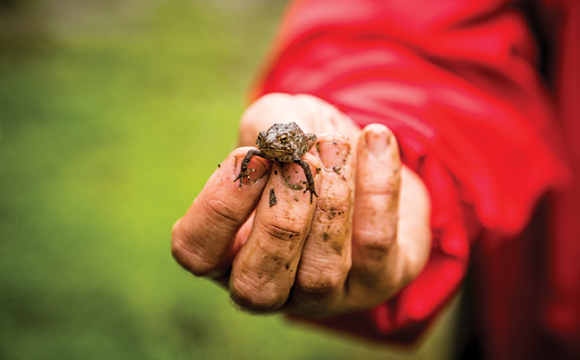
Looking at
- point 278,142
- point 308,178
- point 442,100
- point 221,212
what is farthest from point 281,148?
point 442,100

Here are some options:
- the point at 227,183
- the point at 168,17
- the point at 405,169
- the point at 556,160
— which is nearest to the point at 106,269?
the point at 227,183

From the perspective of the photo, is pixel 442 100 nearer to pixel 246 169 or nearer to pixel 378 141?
pixel 378 141

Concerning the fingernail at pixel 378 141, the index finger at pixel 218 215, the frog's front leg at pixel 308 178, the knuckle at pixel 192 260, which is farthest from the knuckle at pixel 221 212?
the fingernail at pixel 378 141

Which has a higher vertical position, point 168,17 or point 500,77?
point 500,77

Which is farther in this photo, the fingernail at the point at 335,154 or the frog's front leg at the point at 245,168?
the fingernail at the point at 335,154

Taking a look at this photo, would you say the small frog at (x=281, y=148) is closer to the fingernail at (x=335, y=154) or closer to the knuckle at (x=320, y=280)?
the fingernail at (x=335, y=154)

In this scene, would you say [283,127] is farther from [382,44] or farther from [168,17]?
[168,17]

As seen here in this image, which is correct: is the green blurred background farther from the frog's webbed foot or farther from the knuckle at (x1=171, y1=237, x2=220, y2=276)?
the frog's webbed foot
